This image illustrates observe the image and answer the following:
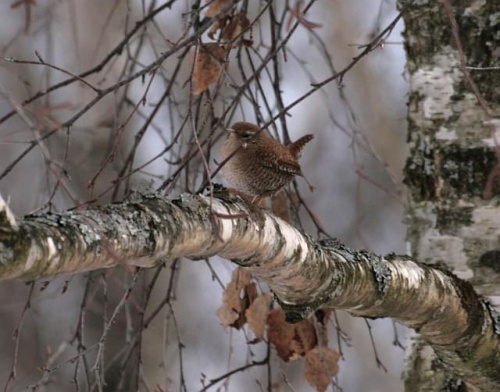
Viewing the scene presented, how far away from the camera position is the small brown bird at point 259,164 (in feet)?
9.56

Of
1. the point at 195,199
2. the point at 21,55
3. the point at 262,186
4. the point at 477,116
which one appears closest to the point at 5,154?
the point at 21,55

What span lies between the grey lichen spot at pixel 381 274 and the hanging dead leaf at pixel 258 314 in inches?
20.9

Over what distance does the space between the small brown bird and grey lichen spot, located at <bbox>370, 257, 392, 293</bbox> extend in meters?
0.80

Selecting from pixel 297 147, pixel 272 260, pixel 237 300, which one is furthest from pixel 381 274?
pixel 297 147

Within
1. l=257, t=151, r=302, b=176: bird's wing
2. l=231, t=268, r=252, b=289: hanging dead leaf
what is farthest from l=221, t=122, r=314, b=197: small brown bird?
l=231, t=268, r=252, b=289: hanging dead leaf

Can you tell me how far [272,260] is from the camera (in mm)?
1953

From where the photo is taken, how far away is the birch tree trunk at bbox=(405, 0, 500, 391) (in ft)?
8.79

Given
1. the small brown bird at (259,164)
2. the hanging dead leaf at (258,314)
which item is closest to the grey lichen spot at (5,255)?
the hanging dead leaf at (258,314)

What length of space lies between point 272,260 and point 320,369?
72 centimetres

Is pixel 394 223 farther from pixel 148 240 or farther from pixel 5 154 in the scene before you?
pixel 148 240

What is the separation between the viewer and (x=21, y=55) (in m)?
6.97

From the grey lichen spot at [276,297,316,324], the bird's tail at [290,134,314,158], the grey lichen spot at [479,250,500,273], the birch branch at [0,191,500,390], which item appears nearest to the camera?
the birch branch at [0,191,500,390]

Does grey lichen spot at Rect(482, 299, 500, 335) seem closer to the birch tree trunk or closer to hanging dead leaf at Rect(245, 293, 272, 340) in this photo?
the birch tree trunk

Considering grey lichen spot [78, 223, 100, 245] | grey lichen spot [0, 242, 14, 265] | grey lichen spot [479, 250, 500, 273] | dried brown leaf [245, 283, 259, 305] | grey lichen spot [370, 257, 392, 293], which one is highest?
grey lichen spot [479, 250, 500, 273]
